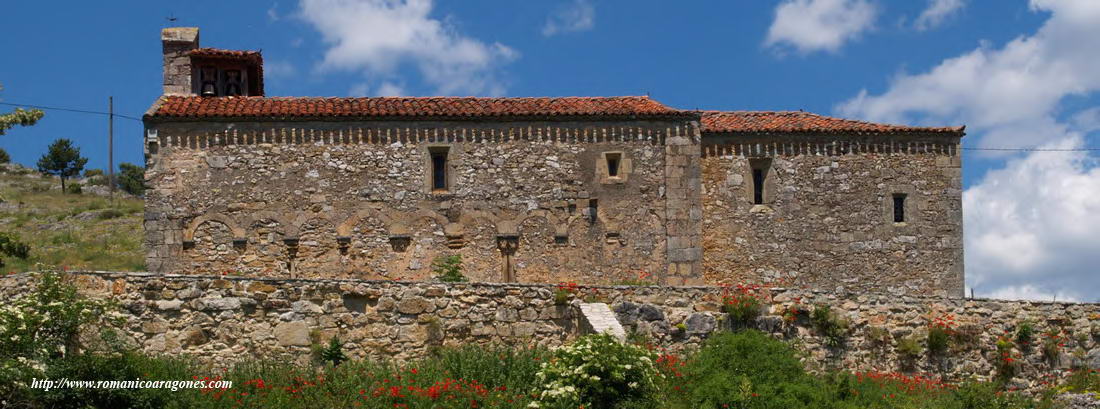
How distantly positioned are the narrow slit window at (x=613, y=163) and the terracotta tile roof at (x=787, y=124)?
2503 mm

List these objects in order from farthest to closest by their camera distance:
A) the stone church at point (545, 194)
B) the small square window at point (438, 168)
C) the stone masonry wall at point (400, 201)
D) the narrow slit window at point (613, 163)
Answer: the narrow slit window at point (613, 163) < the small square window at point (438, 168) < the stone church at point (545, 194) < the stone masonry wall at point (400, 201)

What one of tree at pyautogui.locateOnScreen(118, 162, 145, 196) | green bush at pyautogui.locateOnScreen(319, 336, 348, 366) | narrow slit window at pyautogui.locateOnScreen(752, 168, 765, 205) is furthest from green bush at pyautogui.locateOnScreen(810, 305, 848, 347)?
tree at pyautogui.locateOnScreen(118, 162, 145, 196)

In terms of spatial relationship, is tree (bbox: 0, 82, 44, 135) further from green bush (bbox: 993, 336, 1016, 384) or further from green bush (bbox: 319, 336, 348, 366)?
green bush (bbox: 993, 336, 1016, 384)

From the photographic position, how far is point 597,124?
2742 centimetres

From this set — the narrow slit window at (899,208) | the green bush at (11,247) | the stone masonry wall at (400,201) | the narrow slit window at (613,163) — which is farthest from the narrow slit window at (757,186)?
the green bush at (11,247)

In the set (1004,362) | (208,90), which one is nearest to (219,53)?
(208,90)

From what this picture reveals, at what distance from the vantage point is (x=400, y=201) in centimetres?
2683

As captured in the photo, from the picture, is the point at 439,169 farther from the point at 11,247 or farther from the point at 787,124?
the point at 11,247

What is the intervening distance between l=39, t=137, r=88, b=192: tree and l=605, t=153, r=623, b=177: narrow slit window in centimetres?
4644

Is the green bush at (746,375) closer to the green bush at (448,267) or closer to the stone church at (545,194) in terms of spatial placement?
the green bush at (448,267)

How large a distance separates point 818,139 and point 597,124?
5.77m

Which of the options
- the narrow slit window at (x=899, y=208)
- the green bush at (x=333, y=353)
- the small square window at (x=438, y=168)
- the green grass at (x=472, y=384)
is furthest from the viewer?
the narrow slit window at (x=899, y=208)

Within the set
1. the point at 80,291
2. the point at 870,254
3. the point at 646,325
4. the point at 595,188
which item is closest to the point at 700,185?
the point at 595,188

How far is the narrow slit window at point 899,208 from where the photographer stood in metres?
28.6
